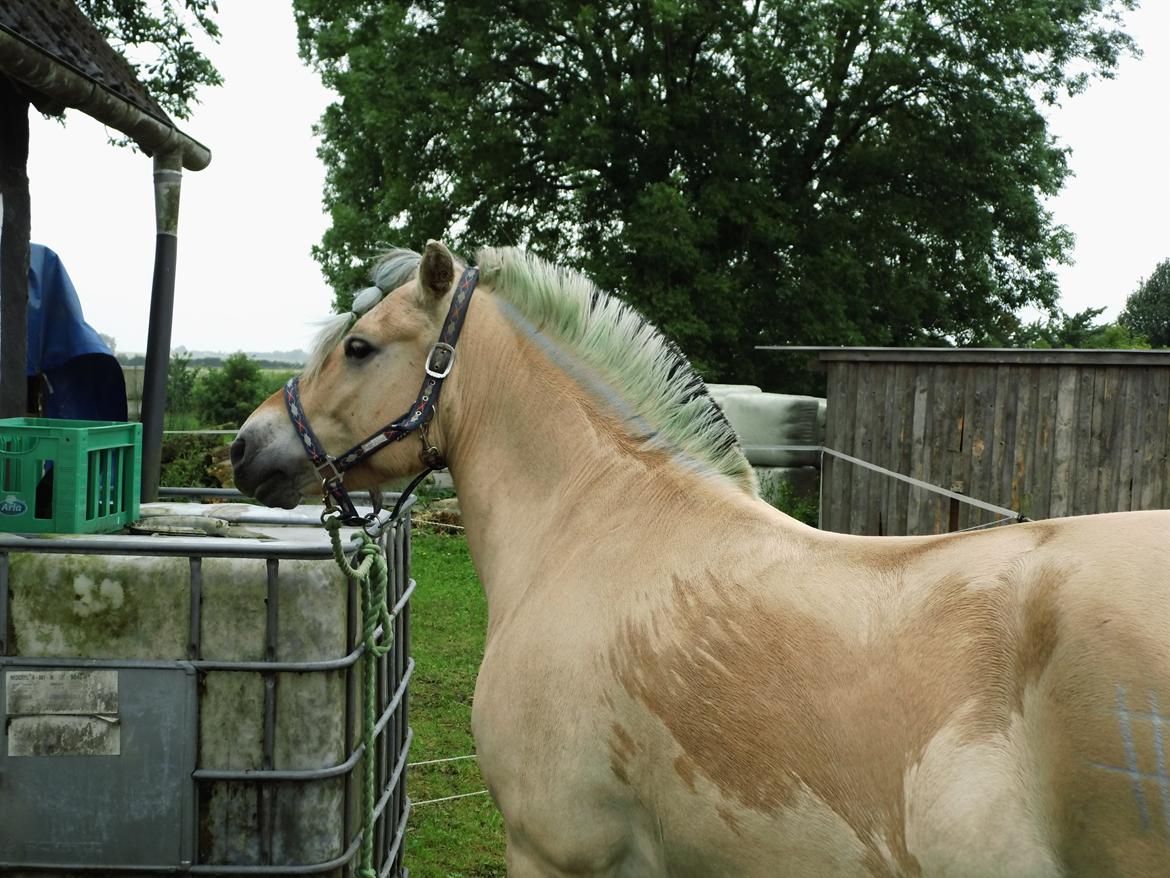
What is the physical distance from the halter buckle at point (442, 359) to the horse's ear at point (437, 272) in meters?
0.15

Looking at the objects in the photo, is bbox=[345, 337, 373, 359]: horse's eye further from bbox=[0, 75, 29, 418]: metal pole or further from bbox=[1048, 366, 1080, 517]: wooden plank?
bbox=[1048, 366, 1080, 517]: wooden plank

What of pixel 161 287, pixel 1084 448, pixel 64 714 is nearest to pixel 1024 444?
pixel 1084 448

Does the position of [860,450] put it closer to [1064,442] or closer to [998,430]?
[998,430]

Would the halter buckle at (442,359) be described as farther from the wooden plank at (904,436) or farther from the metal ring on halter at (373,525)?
the wooden plank at (904,436)

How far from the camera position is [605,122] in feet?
61.8

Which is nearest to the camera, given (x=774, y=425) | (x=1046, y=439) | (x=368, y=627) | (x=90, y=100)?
(x=368, y=627)

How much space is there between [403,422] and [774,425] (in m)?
11.6

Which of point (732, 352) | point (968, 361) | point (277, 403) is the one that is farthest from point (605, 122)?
point (277, 403)

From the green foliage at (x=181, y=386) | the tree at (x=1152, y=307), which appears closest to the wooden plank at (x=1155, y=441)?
the green foliage at (x=181, y=386)

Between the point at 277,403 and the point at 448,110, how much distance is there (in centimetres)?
1706

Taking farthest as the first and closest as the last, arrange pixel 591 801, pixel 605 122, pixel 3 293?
pixel 605 122 → pixel 3 293 → pixel 591 801

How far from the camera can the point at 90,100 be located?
4.49m

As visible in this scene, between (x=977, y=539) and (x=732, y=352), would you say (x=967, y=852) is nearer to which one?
(x=977, y=539)

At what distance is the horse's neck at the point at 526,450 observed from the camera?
276 cm
